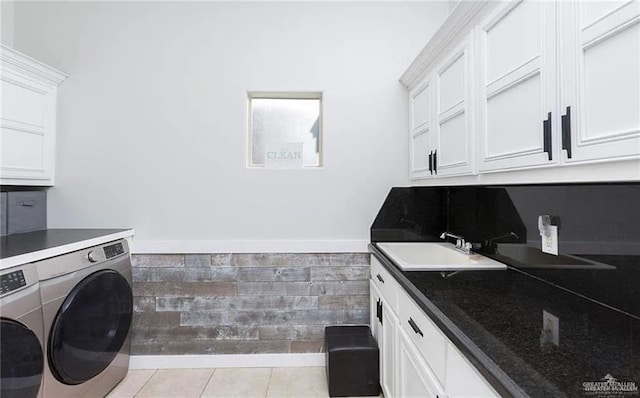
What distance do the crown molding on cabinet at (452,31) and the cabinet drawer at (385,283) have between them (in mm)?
1320

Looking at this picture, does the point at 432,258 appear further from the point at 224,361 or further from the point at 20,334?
the point at 20,334

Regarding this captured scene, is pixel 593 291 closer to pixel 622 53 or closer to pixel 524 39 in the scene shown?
pixel 622 53

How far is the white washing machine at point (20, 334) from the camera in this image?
1.26 meters

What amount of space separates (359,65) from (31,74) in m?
2.32

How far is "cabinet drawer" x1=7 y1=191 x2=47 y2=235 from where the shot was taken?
6.58ft

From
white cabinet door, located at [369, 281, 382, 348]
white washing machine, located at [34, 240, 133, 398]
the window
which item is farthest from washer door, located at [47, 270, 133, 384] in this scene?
white cabinet door, located at [369, 281, 382, 348]

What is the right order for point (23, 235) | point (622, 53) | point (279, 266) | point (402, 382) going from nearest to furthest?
point (622, 53) → point (402, 382) → point (23, 235) → point (279, 266)

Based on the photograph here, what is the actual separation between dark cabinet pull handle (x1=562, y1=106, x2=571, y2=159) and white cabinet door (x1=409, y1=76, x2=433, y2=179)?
99 cm

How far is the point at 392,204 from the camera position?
235 cm

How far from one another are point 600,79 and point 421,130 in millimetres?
1314

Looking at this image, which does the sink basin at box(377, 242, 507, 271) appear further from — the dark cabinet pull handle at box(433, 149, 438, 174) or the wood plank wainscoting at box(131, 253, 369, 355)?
the dark cabinet pull handle at box(433, 149, 438, 174)

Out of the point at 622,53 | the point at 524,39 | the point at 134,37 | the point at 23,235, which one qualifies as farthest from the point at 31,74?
the point at 622,53

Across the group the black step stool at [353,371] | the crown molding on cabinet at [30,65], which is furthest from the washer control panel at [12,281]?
the black step stool at [353,371]

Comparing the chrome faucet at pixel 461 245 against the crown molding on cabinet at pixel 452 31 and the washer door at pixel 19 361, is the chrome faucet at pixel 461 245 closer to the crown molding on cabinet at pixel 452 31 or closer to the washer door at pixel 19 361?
the crown molding on cabinet at pixel 452 31
